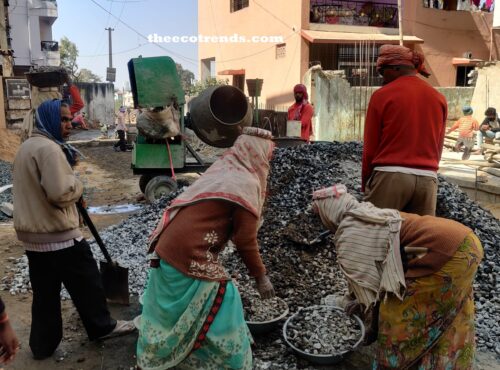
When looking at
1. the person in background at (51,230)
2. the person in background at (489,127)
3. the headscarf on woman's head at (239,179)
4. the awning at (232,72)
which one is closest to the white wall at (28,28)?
the awning at (232,72)

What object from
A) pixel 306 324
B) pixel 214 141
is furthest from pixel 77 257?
pixel 214 141

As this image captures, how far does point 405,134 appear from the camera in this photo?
304 centimetres

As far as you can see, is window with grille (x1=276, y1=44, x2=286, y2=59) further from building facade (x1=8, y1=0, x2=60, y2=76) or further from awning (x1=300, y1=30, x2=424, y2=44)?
building facade (x1=8, y1=0, x2=60, y2=76)

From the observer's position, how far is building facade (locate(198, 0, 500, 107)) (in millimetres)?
16609

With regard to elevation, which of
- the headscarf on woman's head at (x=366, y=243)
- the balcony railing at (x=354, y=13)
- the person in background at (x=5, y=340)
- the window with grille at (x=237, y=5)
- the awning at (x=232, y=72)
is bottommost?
the person in background at (x=5, y=340)

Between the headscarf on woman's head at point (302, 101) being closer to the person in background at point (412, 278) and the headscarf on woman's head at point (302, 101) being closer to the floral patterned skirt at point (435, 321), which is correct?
the person in background at point (412, 278)

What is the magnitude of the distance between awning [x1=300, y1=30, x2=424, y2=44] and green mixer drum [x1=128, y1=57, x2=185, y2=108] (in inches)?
409

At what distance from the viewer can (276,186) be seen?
516 centimetres

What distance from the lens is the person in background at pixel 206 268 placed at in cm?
214

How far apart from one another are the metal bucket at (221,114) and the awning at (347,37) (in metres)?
10.5

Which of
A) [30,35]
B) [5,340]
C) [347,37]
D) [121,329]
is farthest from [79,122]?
[5,340]

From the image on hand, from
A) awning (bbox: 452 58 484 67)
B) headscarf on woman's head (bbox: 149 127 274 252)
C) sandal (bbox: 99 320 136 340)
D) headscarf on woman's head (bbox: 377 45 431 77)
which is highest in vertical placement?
awning (bbox: 452 58 484 67)

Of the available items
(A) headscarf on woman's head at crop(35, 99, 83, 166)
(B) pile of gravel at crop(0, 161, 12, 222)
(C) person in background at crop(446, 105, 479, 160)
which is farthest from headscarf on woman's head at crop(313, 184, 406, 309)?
(C) person in background at crop(446, 105, 479, 160)

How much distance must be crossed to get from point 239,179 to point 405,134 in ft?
4.63
